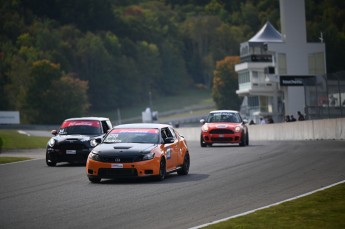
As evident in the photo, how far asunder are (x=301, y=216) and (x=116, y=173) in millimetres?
7962

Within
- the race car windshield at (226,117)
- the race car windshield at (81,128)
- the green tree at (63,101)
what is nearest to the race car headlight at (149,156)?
the race car windshield at (81,128)

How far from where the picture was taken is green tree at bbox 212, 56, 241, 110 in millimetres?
173375

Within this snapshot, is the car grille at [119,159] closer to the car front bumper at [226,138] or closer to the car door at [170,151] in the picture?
the car door at [170,151]

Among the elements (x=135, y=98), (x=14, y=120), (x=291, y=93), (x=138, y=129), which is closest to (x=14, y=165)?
(x=138, y=129)

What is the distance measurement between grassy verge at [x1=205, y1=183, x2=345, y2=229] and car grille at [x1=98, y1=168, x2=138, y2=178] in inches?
228

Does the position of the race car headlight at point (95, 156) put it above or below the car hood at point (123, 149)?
below

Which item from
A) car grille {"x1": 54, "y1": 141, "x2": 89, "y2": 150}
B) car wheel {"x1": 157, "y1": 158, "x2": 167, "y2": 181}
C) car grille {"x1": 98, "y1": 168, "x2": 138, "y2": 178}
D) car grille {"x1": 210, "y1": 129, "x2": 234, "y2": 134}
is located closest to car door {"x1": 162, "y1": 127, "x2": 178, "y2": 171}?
car wheel {"x1": 157, "y1": 158, "x2": 167, "y2": 181}

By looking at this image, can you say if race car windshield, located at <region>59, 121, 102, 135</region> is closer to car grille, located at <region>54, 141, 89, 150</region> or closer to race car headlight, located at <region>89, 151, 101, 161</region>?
car grille, located at <region>54, 141, 89, 150</region>

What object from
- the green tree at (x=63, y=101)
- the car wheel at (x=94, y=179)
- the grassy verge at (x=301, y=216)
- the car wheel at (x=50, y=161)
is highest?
the green tree at (x=63, y=101)

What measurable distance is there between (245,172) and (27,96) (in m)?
135

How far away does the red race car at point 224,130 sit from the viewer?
41.6 meters

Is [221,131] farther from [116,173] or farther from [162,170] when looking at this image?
[116,173]

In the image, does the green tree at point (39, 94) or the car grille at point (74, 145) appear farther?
the green tree at point (39, 94)

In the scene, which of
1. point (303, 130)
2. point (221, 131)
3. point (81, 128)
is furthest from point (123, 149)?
point (303, 130)
